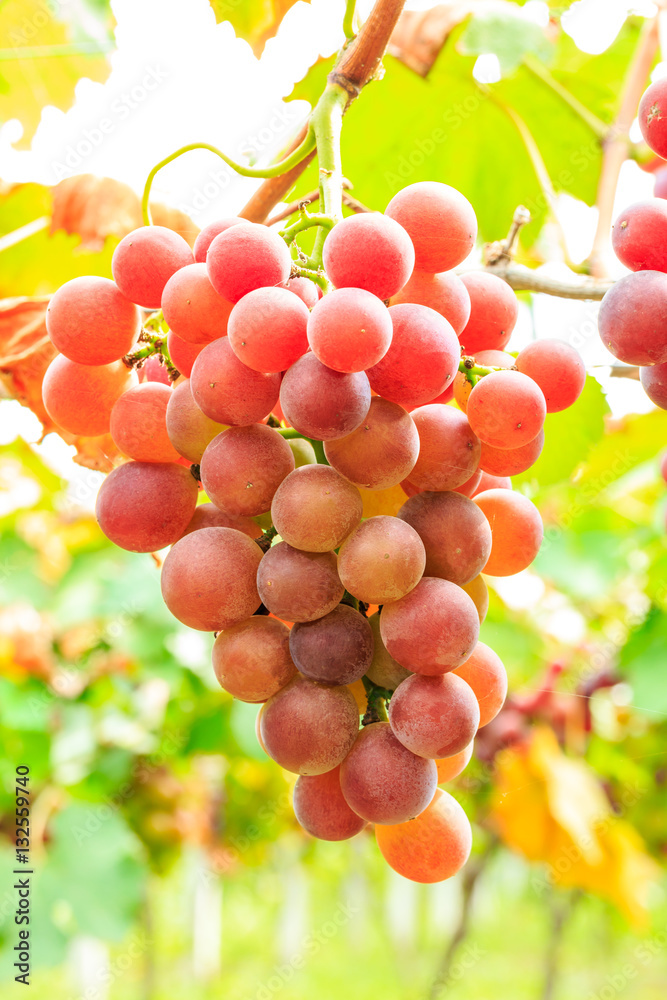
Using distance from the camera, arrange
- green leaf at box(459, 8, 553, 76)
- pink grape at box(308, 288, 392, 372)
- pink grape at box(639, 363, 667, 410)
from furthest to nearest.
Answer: green leaf at box(459, 8, 553, 76)
pink grape at box(639, 363, 667, 410)
pink grape at box(308, 288, 392, 372)

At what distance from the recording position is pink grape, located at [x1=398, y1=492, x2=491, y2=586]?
1.47 feet

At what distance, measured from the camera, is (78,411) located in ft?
1.68

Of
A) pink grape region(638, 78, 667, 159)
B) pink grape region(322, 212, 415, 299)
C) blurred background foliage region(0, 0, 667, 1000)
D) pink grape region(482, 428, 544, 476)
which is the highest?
pink grape region(638, 78, 667, 159)

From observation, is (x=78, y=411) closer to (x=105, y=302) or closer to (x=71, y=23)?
(x=105, y=302)

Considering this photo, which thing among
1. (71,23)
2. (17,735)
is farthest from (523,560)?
(17,735)

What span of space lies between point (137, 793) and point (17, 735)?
0.88 m

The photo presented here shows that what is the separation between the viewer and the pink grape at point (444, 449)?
0.45 m

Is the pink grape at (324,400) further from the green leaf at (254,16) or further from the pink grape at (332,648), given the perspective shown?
the green leaf at (254,16)

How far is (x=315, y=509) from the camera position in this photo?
421 millimetres

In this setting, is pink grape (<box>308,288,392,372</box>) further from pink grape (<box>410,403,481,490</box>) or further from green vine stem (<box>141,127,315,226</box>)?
green vine stem (<box>141,127,315,226</box>)

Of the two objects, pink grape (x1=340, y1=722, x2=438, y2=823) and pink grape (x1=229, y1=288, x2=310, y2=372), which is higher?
pink grape (x1=229, y1=288, x2=310, y2=372)

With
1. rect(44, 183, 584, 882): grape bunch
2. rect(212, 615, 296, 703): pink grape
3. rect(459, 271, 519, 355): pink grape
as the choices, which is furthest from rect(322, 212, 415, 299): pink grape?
rect(212, 615, 296, 703): pink grape

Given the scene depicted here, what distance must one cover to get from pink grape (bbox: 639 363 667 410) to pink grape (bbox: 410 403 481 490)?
0.12m

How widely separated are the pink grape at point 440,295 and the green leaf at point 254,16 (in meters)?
0.54
